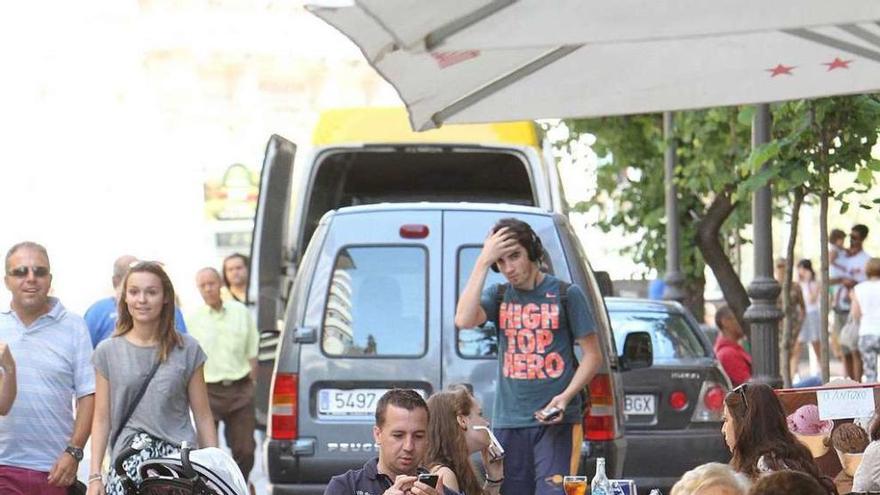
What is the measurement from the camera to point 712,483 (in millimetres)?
5957

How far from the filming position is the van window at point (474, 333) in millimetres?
10586

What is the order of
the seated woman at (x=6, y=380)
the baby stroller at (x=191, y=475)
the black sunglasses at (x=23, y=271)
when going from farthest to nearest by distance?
the black sunglasses at (x=23, y=271), the seated woman at (x=6, y=380), the baby stroller at (x=191, y=475)

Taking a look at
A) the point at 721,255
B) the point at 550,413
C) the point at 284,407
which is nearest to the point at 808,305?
the point at 721,255

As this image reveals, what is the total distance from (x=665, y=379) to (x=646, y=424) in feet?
1.14

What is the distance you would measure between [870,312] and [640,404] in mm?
7781

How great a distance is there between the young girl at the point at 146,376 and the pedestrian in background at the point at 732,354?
7.65 m

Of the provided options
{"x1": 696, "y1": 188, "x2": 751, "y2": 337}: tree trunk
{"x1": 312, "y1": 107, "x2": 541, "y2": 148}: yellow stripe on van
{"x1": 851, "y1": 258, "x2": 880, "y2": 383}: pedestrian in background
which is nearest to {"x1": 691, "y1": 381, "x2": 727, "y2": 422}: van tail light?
{"x1": 312, "y1": 107, "x2": 541, "y2": 148}: yellow stripe on van

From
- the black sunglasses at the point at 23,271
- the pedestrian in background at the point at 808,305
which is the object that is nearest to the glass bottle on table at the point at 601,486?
the black sunglasses at the point at 23,271

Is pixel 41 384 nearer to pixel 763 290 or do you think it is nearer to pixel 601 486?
pixel 601 486

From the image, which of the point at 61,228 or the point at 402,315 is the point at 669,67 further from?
the point at 61,228

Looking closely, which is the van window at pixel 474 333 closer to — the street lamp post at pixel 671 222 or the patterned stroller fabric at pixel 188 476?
the patterned stroller fabric at pixel 188 476

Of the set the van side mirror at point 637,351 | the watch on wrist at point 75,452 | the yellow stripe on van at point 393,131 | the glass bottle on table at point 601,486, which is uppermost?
the yellow stripe on van at point 393,131

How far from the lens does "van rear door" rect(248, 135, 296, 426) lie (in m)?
15.2

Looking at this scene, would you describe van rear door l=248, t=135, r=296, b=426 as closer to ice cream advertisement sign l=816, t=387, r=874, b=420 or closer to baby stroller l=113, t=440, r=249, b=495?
ice cream advertisement sign l=816, t=387, r=874, b=420
